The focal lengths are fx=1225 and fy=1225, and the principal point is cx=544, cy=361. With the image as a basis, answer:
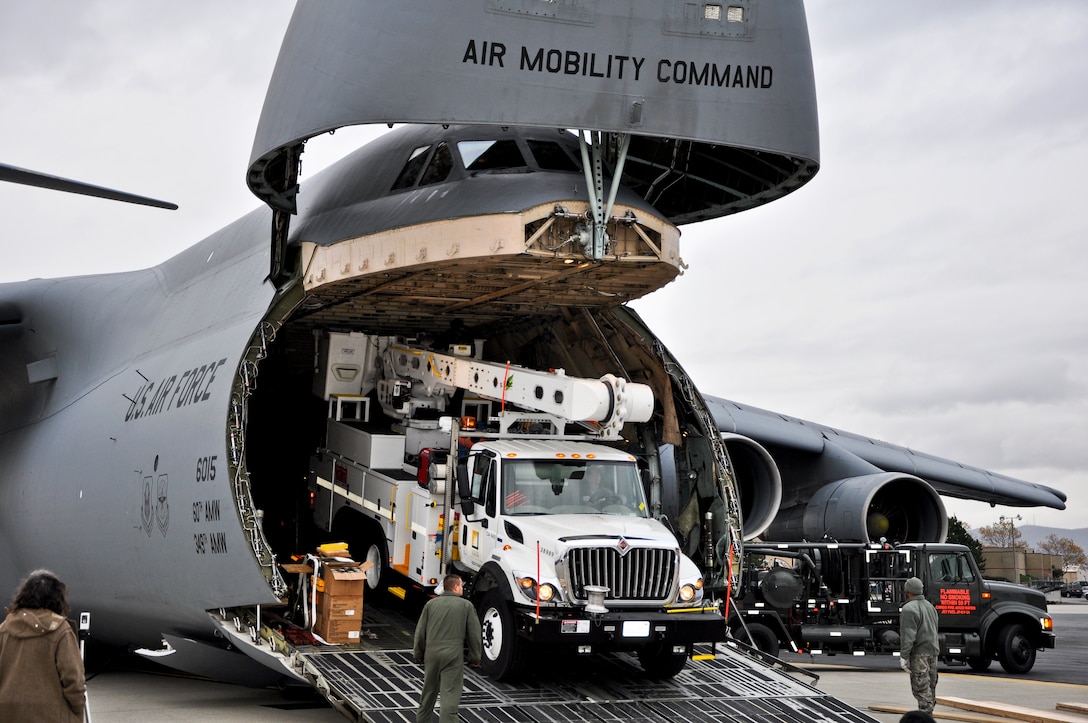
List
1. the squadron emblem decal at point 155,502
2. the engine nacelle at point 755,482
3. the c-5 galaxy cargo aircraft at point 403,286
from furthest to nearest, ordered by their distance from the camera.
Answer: the engine nacelle at point 755,482 < the squadron emblem decal at point 155,502 < the c-5 galaxy cargo aircraft at point 403,286

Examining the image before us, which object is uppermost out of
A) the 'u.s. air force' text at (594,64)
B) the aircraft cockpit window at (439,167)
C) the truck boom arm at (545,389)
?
the 'u.s. air force' text at (594,64)

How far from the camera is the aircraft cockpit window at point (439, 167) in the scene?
11133 mm

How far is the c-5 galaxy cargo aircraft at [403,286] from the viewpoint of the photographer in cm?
947

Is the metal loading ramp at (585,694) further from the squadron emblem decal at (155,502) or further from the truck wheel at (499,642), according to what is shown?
the squadron emblem decal at (155,502)

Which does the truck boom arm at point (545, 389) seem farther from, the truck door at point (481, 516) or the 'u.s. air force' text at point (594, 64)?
the 'u.s. air force' text at point (594, 64)

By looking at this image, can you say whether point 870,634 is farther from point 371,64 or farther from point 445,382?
point 371,64

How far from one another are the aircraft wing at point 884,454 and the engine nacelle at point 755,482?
7.21 ft

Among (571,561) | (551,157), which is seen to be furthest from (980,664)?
(551,157)

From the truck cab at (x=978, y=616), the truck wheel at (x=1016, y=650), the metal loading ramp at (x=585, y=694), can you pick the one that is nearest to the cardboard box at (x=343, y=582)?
the metal loading ramp at (x=585, y=694)

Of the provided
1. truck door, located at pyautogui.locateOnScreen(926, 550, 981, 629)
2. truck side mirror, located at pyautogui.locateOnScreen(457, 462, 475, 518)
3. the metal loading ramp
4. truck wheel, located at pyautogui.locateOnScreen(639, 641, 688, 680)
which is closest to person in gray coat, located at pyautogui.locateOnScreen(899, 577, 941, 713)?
the metal loading ramp

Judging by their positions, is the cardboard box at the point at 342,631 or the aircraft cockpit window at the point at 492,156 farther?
the cardboard box at the point at 342,631

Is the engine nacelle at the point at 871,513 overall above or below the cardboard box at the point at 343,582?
above

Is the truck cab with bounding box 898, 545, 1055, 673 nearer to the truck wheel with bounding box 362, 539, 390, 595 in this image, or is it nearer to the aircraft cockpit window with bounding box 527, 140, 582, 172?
the truck wheel with bounding box 362, 539, 390, 595

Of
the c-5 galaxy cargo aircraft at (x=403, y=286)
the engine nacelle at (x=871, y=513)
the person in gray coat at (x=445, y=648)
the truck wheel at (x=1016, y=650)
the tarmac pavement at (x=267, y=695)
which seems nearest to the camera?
the person in gray coat at (x=445, y=648)
